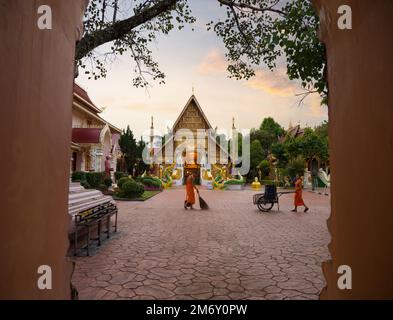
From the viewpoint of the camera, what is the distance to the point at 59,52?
81.1 inches

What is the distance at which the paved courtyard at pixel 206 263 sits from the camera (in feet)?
12.4

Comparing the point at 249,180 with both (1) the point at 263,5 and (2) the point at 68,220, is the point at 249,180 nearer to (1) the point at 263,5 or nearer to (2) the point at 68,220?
(1) the point at 263,5


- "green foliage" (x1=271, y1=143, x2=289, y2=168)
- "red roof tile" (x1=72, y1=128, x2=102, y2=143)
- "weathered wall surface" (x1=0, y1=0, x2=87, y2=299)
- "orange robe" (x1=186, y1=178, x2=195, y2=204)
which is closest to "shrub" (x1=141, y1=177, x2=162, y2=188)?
"red roof tile" (x1=72, y1=128, x2=102, y2=143)

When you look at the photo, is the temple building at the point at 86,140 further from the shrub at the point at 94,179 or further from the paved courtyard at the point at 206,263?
the paved courtyard at the point at 206,263

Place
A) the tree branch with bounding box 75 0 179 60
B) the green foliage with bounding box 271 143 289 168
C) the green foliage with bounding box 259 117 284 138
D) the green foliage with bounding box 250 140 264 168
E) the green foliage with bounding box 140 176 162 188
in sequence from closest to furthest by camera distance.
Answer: the tree branch with bounding box 75 0 179 60 < the green foliage with bounding box 140 176 162 188 < the green foliage with bounding box 271 143 289 168 < the green foliage with bounding box 250 140 264 168 < the green foliage with bounding box 259 117 284 138

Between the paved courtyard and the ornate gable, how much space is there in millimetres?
25708

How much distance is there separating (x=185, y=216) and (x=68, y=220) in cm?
875

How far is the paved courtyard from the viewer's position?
377 centimetres

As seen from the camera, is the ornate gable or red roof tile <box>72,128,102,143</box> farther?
the ornate gable
